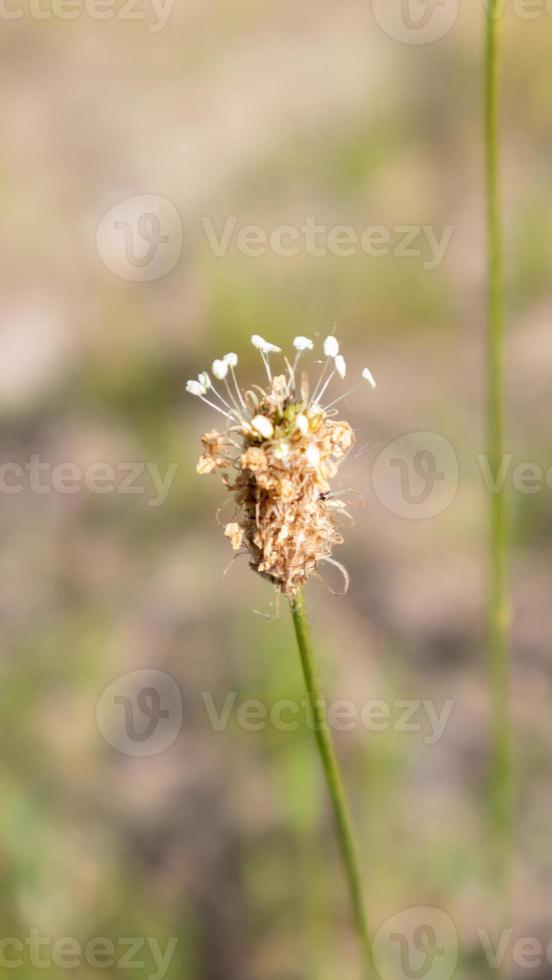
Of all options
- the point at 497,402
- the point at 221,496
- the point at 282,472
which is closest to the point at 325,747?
the point at 282,472

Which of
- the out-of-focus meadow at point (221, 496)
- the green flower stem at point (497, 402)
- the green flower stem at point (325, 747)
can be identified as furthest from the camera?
the out-of-focus meadow at point (221, 496)

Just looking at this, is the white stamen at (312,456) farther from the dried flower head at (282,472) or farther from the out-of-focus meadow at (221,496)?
the out-of-focus meadow at (221,496)

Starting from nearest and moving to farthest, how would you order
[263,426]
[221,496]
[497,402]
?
[263,426] < [497,402] < [221,496]

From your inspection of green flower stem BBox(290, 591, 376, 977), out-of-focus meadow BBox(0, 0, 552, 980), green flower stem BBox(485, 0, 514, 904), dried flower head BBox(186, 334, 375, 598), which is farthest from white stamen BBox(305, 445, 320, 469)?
out-of-focus meadow BBox(0, 0, 552, 980)

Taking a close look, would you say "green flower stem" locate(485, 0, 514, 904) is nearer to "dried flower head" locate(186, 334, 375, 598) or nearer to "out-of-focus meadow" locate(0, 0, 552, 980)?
"dried flower head" locate(186, 334, 375, 598)

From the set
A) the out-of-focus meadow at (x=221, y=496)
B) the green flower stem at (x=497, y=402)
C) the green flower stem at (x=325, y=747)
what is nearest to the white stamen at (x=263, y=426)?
the green flower stem at (x=325, y=747)

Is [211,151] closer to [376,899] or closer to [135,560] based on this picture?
[135,560]

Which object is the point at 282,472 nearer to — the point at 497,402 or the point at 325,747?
the point at 325,747
